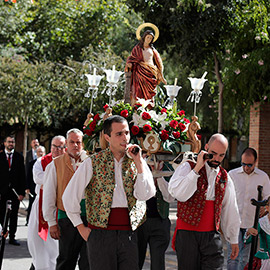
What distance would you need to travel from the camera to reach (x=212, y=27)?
13570 mm

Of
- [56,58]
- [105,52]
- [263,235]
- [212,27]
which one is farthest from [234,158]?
[263,235]

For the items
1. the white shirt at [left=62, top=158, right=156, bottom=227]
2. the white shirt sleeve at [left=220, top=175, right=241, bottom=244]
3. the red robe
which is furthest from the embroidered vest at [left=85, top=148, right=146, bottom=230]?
the red robe

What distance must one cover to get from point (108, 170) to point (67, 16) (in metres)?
25.9

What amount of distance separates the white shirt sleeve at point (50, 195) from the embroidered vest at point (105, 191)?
5.32ft

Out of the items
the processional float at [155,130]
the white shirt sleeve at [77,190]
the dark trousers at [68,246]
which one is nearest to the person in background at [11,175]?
the dark trousers at [68,246]

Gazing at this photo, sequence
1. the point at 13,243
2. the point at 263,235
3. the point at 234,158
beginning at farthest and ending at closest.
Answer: the point at 234,158, the point at 13,243, the point at 263,235

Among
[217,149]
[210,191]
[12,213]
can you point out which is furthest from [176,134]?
[12,213]

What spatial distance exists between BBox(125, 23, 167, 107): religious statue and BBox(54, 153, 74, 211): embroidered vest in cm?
124

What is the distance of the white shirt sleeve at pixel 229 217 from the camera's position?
5.80m

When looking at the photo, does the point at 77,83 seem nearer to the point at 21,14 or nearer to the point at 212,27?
the point at 21,14

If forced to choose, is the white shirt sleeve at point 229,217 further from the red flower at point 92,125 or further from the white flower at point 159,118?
the red flower at point 92,125

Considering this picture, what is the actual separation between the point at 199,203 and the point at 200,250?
0.45 metres

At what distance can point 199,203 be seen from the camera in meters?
5.63

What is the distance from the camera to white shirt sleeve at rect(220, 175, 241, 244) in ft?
19.0
